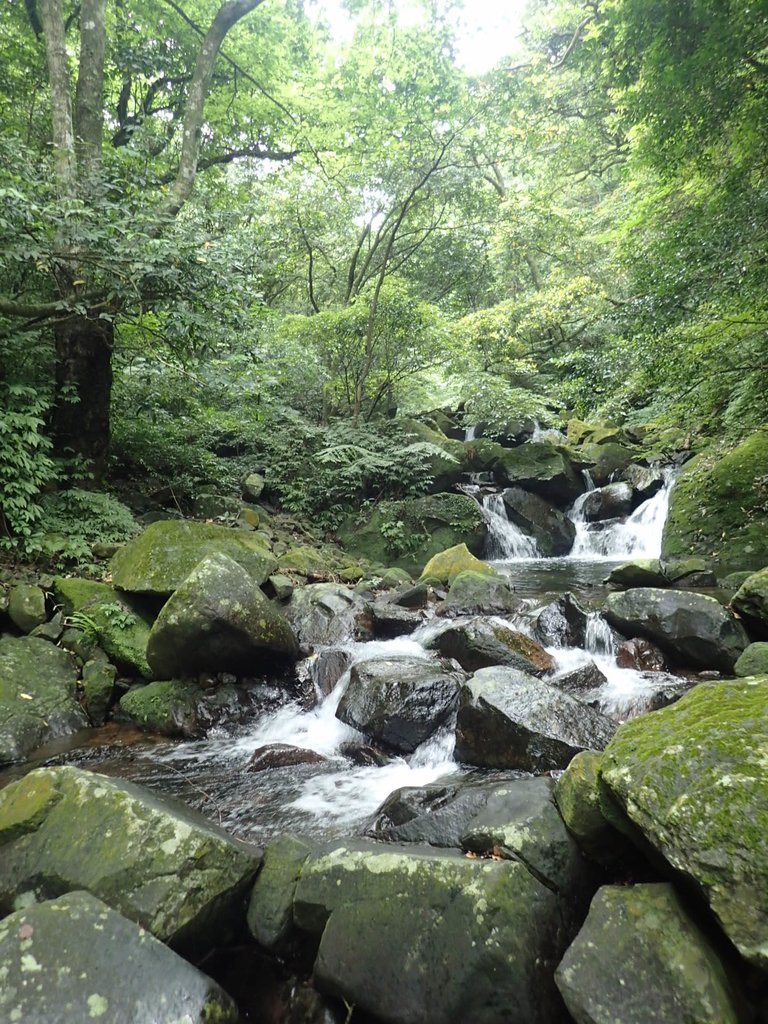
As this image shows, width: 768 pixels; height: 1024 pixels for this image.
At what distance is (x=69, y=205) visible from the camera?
567 centimetres

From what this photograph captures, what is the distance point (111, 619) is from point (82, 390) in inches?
160

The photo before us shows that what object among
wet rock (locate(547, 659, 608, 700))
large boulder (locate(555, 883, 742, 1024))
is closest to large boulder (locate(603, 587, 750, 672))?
wet rock (locate(547, 659, 608, 700))

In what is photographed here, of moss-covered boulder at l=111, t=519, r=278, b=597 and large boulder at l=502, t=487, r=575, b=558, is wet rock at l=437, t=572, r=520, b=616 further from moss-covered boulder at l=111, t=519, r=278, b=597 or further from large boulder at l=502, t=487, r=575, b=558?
large boulder at l=502, t=487, r=575, b=558

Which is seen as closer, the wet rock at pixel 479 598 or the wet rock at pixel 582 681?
the wet rock at pixel 582 681

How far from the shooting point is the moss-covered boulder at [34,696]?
4.70 m

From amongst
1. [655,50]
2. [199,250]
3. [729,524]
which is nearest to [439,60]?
[655,50]

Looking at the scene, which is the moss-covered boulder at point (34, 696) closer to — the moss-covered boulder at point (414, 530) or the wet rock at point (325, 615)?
the wet rock at point (325, 615)

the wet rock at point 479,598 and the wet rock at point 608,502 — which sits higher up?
the wet rock at point 608,502

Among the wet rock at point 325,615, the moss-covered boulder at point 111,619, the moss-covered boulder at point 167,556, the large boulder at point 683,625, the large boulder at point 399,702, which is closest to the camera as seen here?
the large boulder at point 399,702

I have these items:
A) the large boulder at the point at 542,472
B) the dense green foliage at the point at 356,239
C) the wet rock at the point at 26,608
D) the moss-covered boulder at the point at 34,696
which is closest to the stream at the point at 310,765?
the moss-covered boulder at the point at 34,696

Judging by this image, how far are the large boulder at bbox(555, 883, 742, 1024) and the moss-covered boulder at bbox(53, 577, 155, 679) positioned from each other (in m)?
5.02

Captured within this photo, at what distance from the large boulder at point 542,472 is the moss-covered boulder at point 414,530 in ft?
7.50

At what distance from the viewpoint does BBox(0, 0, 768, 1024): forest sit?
7.13 feet

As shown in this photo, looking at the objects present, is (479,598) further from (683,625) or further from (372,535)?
(372,535)
